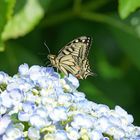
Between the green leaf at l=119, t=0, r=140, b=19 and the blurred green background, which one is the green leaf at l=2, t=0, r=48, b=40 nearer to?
the blurred green background

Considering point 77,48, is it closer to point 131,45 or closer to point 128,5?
point 128,5

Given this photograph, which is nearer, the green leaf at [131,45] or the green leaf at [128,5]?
the green leaf at [128,5]

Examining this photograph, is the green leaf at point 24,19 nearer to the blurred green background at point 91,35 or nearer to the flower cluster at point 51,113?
the blurred green background at point 91,35

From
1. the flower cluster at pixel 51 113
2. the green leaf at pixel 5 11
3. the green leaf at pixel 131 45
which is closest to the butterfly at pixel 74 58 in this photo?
the flower cluster at pixel 51 113

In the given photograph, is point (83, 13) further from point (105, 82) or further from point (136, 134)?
point (136, 134)

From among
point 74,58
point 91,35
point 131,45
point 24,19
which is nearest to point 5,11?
point 24,19

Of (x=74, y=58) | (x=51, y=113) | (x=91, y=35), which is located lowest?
(x=51, y=113)

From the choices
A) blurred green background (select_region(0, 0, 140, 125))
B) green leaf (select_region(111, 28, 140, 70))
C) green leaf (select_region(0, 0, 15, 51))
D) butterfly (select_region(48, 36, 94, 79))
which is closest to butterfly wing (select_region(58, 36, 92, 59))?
butterfly (select_region(48, 36, 94, 79))

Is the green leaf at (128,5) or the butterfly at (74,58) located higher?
the green leaf at (128,5)
